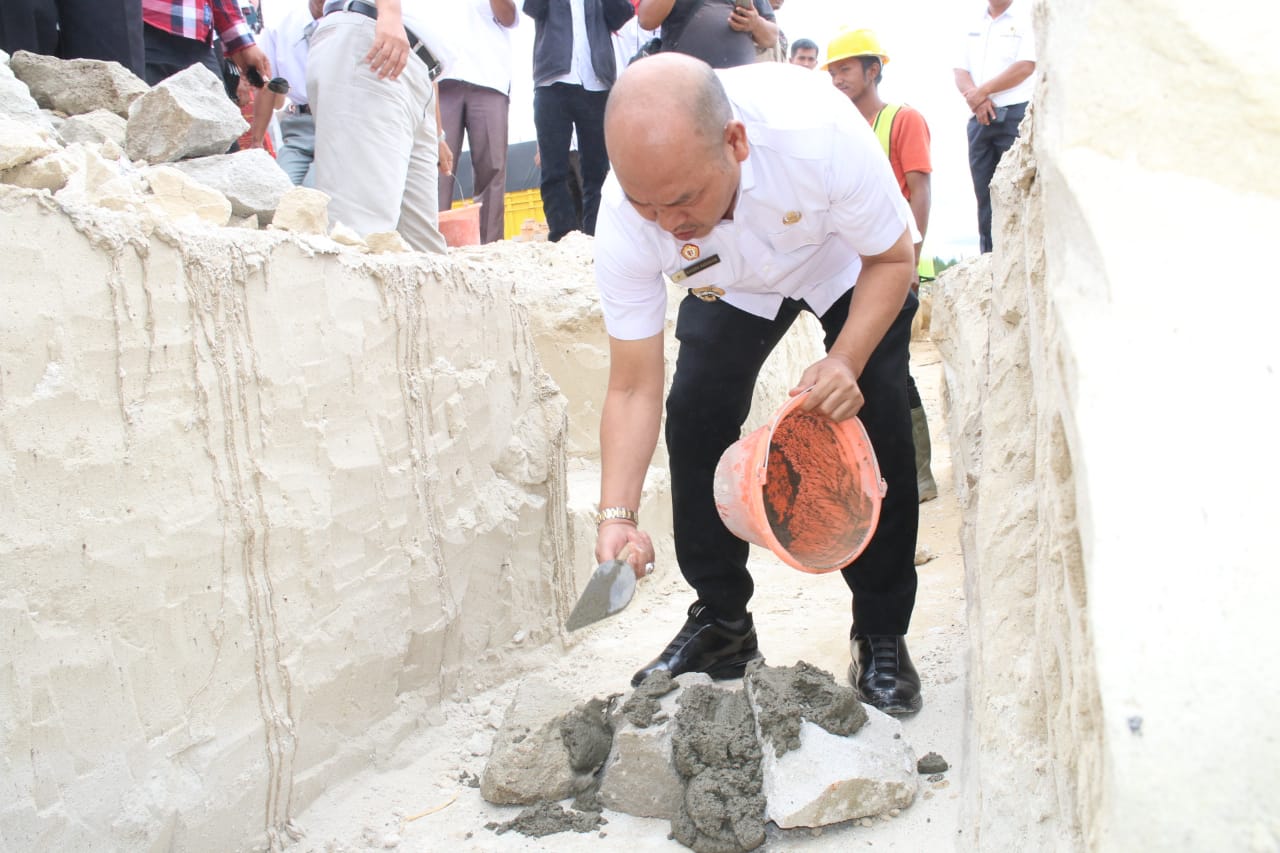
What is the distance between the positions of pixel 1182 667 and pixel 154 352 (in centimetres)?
171

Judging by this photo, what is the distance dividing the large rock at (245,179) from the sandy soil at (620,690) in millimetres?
1372

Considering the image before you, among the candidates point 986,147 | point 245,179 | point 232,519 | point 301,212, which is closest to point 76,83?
point 245,179

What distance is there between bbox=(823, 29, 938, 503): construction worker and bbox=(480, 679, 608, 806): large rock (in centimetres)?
223

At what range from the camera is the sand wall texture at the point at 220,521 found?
170cm

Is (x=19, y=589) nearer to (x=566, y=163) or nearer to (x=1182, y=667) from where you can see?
(x=1182, y=667)

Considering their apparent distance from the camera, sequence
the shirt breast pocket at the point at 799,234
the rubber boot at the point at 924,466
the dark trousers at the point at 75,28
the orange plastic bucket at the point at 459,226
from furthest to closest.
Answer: the orange plastic bucket at the point at 459,226 < the rubber boot at the point at 924,466 < the dark trousers at the point at 75,28 < the shirt breast pocket at the point at 799,234

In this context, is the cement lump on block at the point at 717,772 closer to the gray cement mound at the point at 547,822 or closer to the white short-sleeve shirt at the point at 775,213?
the gray cement mound at the point at 547,822

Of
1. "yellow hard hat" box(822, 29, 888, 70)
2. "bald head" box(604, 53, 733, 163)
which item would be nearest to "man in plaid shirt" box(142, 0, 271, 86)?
"yellow hard hat" box(822, 29, 888, 70)

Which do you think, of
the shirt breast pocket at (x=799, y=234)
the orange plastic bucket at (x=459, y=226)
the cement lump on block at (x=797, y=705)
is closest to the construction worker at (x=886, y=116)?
the shirt breast pocket at (x=799, y=234)

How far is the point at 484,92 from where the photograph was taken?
190 inches

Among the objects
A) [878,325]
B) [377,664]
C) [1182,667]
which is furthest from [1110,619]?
[377,664]

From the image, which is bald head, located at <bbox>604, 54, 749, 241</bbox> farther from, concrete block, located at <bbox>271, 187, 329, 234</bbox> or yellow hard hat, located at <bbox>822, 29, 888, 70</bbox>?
yellow hard hat, located at <bbox>822, 29, 888, 70</bbox>

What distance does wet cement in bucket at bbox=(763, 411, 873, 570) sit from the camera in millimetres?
2252

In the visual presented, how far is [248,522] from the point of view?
2070 mm
